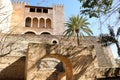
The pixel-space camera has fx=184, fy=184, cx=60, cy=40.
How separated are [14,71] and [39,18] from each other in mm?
20679

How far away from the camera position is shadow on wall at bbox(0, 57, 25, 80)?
15995 mm

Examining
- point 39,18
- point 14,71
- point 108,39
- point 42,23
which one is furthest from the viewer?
point 42,23

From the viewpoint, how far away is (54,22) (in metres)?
35.7

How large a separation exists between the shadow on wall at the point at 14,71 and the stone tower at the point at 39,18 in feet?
57.5

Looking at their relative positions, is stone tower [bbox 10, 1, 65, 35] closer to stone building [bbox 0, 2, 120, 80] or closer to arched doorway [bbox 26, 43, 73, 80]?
stone building [bbox 0, 2, 120, 80]

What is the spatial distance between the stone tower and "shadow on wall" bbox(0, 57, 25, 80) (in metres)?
17.5

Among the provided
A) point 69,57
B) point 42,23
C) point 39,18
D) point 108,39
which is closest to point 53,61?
point 108,39

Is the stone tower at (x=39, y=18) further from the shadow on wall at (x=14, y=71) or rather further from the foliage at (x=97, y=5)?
the foliage at (x=97, y=5)

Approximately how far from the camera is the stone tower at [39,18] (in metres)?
34.4

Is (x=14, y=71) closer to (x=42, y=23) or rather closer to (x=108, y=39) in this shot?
(x=108, y=39)

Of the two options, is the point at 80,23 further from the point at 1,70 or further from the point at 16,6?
the point at 16,6

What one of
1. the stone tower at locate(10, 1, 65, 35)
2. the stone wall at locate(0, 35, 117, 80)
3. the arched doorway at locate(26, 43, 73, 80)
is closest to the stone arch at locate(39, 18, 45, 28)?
the stone tower at locate(10, 1, 65, 35)

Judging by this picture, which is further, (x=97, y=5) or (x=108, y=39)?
(x=108, y=39)

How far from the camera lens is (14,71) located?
16344mm
